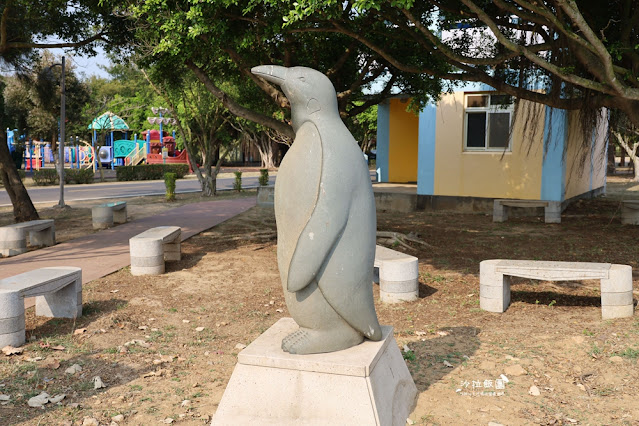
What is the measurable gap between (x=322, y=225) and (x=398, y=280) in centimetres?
356

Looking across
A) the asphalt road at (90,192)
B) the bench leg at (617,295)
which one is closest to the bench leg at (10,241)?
the asphalt road at (90,192)

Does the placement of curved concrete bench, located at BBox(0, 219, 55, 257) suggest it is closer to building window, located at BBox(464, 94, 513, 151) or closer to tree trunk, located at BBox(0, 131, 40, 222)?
tree trunk, located at BBox(0, 131, 40, 222)

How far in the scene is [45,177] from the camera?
84.1ft

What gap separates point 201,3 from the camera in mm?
7410

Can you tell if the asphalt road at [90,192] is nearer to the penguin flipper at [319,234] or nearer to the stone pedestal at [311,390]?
the stone pedestal at [311,390]

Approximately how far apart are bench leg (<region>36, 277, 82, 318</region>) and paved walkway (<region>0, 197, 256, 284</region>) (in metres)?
1.51

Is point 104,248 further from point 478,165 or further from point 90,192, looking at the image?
point 90,192

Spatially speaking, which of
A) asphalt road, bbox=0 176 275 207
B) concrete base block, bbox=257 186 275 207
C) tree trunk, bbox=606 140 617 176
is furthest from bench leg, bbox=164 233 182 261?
tree trunk, bbox=606 140 617 176

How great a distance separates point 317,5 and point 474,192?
1007cm

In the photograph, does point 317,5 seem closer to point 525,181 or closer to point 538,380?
point 538,380

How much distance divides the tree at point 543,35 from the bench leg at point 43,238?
6.16 meters

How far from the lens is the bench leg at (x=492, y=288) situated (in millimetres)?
6422

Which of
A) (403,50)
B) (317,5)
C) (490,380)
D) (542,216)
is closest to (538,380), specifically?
(490,380)

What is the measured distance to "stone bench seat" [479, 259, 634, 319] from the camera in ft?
19.7
